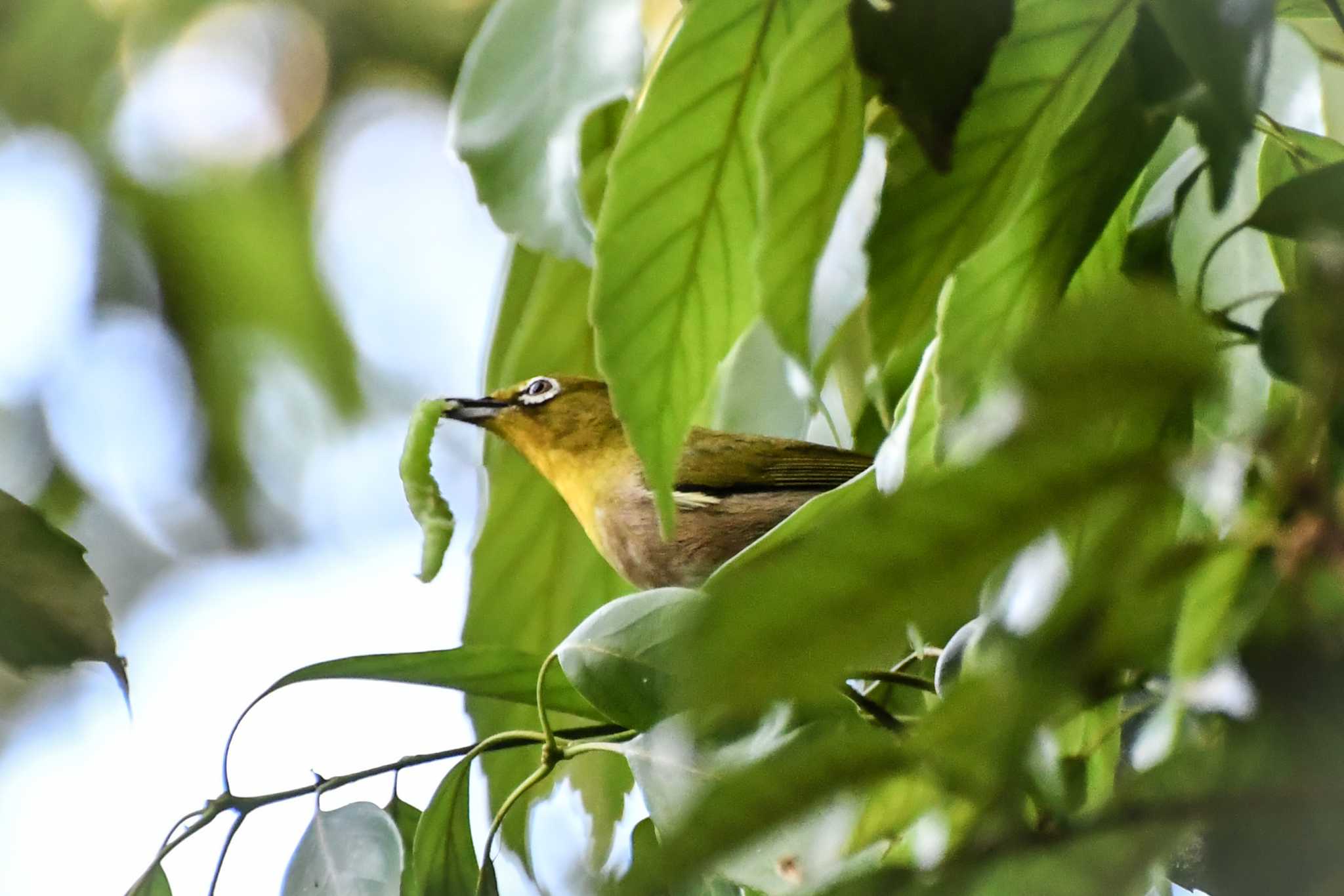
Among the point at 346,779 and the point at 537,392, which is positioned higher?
the point at 346,779

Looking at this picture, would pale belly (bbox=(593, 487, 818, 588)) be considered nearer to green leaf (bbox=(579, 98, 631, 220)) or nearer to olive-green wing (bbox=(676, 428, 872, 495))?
olive-green wing (bbox=(676, 428, 872, 495))

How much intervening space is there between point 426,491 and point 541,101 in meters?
0.26

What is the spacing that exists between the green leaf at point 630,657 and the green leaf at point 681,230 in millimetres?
35

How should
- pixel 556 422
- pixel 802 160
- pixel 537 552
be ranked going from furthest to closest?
pixel 556 422
pixel 537 552
pixel 802 160

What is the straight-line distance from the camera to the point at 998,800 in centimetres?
26

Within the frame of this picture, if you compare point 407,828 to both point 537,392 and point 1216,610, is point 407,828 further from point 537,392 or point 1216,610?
point 537,392

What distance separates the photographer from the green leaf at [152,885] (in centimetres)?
59

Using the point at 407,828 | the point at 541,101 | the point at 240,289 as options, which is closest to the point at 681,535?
the point at 407,828

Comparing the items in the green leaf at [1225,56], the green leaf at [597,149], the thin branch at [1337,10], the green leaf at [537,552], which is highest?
the green leaf at [1225,56]

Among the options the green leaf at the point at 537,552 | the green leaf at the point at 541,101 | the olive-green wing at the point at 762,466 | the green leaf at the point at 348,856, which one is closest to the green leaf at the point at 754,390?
the green leaf at the point at 537,552

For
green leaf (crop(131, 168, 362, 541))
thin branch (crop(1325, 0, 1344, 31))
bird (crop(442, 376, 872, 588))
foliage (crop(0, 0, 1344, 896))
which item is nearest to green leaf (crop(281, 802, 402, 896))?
foliage (crop(0, 0, 1344, 896))

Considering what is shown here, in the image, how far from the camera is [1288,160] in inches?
23.0

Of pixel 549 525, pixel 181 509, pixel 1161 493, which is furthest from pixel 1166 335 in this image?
pixel 181 509

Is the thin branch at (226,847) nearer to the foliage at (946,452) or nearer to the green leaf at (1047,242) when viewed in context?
the foliage at (946,452)
